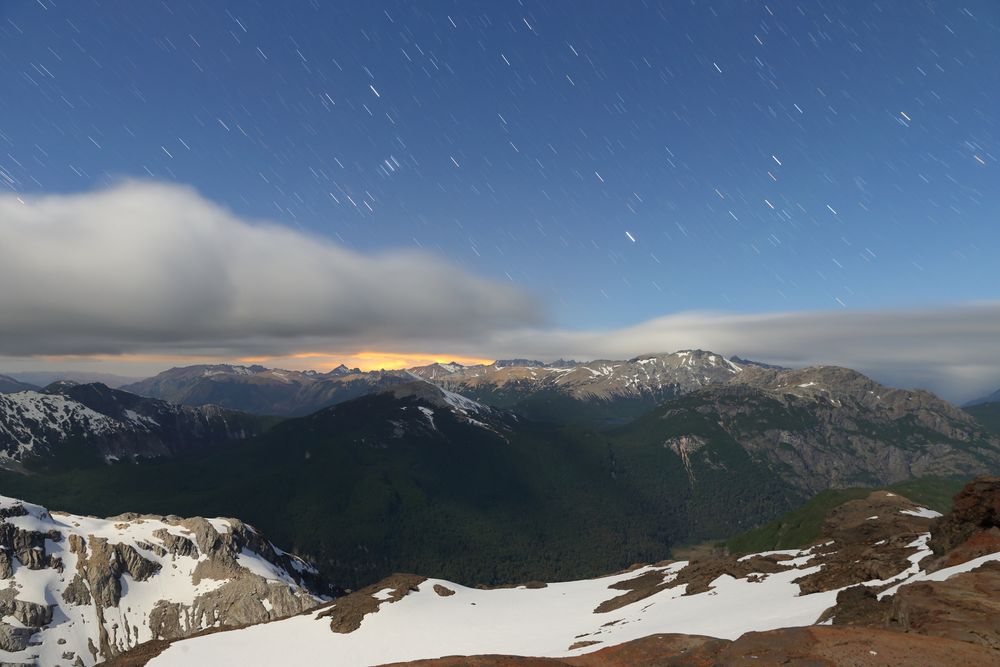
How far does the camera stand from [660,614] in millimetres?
68188

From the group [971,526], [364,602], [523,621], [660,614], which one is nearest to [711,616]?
[660,614]

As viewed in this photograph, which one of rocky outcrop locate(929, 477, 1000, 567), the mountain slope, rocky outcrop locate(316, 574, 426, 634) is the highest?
rocky outcrop locate(929, 477, 1000, 567)

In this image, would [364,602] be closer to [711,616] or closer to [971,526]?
[711,616]

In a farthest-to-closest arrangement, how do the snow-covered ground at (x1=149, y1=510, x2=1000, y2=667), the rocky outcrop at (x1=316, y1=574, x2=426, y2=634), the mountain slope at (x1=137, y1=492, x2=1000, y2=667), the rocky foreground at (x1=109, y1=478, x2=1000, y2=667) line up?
the rocky outcrop at (x1=316, y1=574, x2=426, y2=634) < the snow-covered ground at (x1=149, y1=510, x2=1000, y2=667) < the mountain slope at (x1=137, y1=492, x2=1000, y2=667) < the rocky foreground at (x1=109, y1=478, x2=1000, y2=667)

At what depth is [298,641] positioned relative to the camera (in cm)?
8731

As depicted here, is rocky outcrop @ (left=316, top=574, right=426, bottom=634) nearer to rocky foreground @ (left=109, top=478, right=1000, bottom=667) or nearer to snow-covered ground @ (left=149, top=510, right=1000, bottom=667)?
rocky foreground @ (left=109, top=478, right=1000, bottom=667)

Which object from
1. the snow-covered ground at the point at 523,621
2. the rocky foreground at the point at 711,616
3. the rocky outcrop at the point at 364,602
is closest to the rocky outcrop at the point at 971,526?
the rocky foreground at the point at 711,616

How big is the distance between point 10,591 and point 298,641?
171 metres

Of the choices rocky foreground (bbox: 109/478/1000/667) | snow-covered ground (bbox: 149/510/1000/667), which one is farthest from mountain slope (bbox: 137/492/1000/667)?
snow-covered ground (bbox: 149/510/1000/667)

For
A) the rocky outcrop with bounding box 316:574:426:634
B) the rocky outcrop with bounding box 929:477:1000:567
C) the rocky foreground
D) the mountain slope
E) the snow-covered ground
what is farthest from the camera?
the rocky outcrop with bounding box 316:574:426:634

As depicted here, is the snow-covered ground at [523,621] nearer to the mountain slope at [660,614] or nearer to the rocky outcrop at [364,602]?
the mountain slope at [660,614]

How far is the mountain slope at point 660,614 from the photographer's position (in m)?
30.4

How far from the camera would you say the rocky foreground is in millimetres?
28375

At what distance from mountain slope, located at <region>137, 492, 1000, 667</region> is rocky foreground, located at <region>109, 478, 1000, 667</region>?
0.66ft
